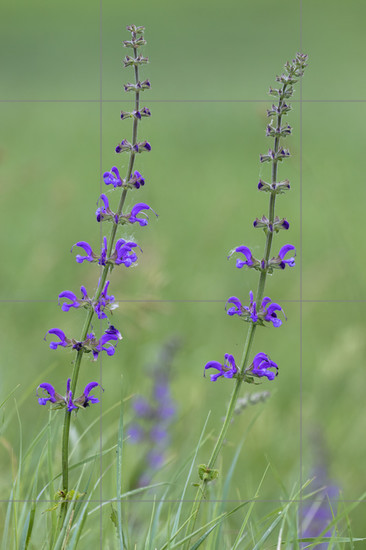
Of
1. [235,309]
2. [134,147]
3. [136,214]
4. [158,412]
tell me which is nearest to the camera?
[134,147]

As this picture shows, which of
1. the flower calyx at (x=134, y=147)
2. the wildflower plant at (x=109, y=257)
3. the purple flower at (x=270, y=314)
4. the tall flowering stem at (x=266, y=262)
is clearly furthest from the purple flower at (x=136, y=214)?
the purple flower at (x=270, y=314)

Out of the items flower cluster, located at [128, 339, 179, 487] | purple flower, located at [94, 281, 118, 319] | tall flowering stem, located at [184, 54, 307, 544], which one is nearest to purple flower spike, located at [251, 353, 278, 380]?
tall flowering stem, located at [184, 54, 307, 544]

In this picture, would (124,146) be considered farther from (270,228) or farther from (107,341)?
(107,341)

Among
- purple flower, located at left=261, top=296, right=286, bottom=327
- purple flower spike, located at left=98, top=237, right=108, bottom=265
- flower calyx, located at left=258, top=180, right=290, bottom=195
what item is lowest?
purple flower, located at left=261, top=296, right=286, bottom=327

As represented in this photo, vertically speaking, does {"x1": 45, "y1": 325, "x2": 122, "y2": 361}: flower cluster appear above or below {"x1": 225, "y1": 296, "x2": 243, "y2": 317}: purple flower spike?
below

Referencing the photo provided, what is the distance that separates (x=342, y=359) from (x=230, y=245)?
475 cm

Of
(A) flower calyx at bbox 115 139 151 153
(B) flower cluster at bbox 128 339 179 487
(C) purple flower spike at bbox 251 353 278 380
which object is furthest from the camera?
(B) flower cluster at bbox 128 339 179 487

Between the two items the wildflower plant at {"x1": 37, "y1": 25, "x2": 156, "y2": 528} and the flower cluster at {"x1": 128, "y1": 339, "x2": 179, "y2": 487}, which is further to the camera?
the flower cluster at {"x1": 128, "y1": 339, "x2": 179, "y2": 487}

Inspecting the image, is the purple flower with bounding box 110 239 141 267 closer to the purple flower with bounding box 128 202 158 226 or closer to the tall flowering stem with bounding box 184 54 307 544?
the purple flower with bounding box 128 202 158 226

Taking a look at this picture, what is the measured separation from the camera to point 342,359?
509 centimetres

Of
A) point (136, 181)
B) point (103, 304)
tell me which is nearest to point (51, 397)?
point (103, 304)

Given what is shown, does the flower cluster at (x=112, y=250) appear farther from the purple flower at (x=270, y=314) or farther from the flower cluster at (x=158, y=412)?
the flower cluster at (x=158, y=412)

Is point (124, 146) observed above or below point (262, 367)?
above

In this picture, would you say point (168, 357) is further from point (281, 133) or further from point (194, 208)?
point (194, 208)
